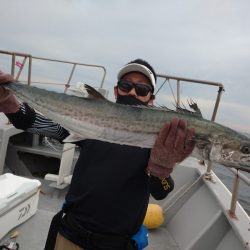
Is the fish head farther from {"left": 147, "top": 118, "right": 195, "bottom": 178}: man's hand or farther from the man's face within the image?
the man's face

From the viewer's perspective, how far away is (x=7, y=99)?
2732 millimetres

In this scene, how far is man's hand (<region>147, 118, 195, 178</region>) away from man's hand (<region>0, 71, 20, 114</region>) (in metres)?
1.14

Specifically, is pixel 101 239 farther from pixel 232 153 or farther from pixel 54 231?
pixel 232 153

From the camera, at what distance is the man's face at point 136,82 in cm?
304

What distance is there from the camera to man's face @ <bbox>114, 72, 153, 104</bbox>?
3.04 m

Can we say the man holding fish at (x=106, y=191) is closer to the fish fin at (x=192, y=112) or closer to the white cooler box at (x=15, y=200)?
the fish fin at (x=192, y=112)

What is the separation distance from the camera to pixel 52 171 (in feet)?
32.1

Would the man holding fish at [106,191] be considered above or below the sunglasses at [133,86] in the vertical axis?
below

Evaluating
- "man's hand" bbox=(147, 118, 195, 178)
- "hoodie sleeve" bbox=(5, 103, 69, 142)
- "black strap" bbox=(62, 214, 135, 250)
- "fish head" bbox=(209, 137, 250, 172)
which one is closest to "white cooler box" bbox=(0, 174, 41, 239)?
"hoodie sleeve" bbox=(5, 103, 69, 142)

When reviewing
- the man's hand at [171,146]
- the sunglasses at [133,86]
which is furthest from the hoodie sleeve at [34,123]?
the man's hand at [171,146]

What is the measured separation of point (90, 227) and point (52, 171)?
729cm

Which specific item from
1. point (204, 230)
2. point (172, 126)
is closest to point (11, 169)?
point (204, 230)

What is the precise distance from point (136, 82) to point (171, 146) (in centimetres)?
83

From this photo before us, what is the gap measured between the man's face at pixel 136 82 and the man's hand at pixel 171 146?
610mm
